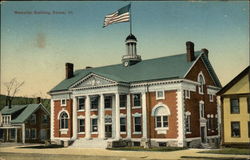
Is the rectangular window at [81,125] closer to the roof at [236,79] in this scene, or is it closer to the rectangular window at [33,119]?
the rectangular window at [33,119]

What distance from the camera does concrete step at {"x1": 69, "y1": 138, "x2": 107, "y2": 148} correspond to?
3601 centimetres

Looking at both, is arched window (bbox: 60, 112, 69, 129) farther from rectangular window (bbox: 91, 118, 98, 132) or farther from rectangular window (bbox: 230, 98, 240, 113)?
rectangular window (bbox: 230, 98, 240, 113)

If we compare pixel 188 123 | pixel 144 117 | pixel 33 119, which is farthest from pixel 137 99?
pixel 33 119

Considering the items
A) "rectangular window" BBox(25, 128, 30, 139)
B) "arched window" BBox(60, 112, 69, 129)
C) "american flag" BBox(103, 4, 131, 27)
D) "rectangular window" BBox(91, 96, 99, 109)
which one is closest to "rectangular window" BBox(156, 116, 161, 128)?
"rectangular window" BBox(91, 96, 99, 109)

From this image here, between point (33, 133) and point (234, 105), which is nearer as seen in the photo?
point (234, 105)

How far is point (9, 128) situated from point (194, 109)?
24.3 m

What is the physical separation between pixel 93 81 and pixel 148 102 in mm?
5884

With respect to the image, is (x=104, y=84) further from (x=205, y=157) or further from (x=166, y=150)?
(x=205, y=157)

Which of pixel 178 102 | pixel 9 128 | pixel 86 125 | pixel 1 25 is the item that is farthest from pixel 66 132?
pixel 1 25

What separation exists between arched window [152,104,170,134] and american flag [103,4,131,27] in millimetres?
9988

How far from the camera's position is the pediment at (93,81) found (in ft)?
120

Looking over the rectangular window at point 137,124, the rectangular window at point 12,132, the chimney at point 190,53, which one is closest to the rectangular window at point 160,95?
the rectangular window at point 137,124

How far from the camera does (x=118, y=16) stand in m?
27.9

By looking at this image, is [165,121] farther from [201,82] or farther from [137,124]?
[201,82]
